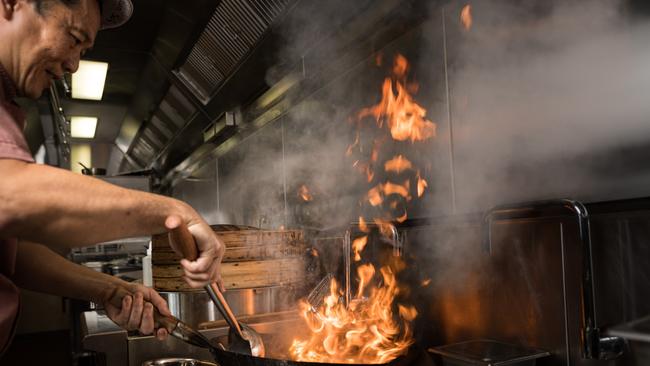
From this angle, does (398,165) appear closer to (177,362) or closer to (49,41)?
(177,362)

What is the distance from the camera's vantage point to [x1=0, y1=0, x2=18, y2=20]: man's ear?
3.89 ft

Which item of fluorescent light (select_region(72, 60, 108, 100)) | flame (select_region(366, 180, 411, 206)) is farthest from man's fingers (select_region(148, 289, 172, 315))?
fluorescent light (select_region(72, 60, 108, 100))

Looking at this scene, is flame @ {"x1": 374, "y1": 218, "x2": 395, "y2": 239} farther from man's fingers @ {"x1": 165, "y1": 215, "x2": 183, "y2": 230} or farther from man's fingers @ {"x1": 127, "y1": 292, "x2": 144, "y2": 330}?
man's fingers @ {"x1": 165, "y1": 215, "x2": 183, "y2": 230}

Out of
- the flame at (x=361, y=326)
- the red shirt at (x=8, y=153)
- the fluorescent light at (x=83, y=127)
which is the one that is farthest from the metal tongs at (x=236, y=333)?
the fluorescent light at (x=83, y=127)

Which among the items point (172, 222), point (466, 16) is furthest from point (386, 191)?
point (172, 222)

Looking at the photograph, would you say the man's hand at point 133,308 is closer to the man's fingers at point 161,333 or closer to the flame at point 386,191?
the man's fingers at point 161,333

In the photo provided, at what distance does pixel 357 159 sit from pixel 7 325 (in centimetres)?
159

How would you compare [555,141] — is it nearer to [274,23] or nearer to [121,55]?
[274,23]

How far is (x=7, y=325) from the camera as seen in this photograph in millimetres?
1344

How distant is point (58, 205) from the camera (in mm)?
1027

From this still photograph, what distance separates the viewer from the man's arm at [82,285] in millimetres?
1616

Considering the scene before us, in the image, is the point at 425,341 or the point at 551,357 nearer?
the point at 551,357

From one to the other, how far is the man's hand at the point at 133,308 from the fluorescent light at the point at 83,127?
7107 mm

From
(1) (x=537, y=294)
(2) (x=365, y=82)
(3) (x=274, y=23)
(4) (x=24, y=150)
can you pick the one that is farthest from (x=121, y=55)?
(1) (x=537, y=294)
